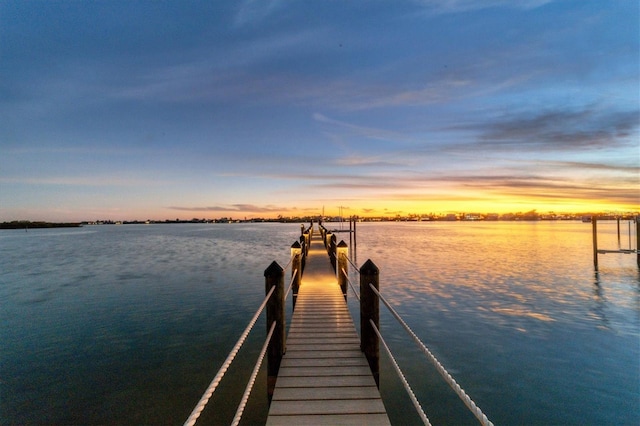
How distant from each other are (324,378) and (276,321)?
1257mm

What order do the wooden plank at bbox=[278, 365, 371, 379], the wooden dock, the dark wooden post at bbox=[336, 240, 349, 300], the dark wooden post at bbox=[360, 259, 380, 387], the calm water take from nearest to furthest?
the wooden dock
the wooden plank at bbox=[278, 365, 371, 379]
the dark wooden post at bbox=[360, 259, 380, 387]
the calm water
the dark wooden post at bbox=[336, 240, 349, 300]

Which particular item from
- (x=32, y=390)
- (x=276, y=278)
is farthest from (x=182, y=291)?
(x=276, y=278)

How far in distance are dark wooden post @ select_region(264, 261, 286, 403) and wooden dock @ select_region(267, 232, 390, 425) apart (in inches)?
7.2

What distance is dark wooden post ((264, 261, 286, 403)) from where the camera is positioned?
5.75m

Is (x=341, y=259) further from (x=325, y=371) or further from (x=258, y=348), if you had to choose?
(x=325, y=371)

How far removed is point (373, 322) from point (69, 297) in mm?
19441

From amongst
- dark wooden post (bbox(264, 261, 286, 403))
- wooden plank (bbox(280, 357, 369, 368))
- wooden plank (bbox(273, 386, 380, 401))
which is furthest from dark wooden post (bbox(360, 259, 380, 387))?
dark wooden post (bbox(264, 261, 286, 403))

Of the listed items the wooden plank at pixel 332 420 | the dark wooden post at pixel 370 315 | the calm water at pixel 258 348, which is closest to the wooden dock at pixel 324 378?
the wooden plank at pixel 332 420

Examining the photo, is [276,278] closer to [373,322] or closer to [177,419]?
[373,322]

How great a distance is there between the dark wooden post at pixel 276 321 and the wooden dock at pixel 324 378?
0.60 ft

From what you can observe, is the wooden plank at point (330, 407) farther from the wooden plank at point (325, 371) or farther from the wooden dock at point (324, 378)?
the wooden plank at point (325, 371)

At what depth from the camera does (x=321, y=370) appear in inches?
218

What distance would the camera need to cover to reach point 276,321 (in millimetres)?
5914

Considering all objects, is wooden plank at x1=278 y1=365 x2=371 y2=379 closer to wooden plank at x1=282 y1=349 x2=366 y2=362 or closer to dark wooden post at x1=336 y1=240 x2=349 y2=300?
wooden plank at x1=282 y1=349 x2=366 y2=362
